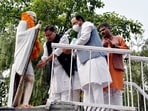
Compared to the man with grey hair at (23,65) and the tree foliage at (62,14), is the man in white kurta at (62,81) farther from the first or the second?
the tree foliage at (62,14)

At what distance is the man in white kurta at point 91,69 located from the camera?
4383 millimetres

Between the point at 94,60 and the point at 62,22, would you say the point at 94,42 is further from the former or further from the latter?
the point at 62,22

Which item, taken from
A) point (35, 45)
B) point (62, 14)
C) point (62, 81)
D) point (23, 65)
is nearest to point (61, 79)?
point (62, 81)

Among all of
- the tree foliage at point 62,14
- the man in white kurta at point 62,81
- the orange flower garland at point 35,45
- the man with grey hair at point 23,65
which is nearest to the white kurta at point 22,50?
the man with grey hair at point 23,65

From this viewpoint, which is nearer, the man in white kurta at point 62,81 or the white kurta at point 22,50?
the white kurta at point 22,50

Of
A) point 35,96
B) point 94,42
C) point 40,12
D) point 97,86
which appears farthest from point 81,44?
point 40,12

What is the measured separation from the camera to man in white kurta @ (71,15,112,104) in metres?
4.38

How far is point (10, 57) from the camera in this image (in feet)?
40.2

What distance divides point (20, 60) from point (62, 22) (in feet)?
35.6

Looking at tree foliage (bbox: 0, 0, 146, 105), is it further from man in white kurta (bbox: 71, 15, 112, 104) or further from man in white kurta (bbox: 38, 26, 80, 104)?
man in white kurta (bbox: 71, 15, 112, 104)

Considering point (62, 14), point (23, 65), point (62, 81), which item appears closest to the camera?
point (23, 65)

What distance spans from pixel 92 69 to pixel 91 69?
1 centimetres

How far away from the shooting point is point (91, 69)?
175 inches

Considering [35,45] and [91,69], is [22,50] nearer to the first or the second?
[35,45]
